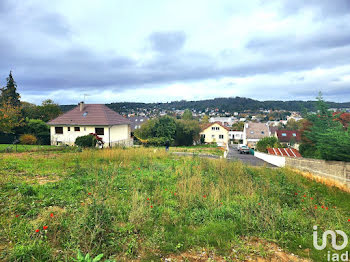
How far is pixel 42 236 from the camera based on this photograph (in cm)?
339

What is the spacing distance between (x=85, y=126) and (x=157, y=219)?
25107 mm

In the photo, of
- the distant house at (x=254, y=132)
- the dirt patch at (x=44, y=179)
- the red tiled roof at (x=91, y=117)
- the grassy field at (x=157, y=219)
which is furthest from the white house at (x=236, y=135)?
the dirt patch at (x=44, y=179)

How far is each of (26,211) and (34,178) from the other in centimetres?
317

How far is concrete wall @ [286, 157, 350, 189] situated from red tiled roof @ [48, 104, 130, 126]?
72.3ft

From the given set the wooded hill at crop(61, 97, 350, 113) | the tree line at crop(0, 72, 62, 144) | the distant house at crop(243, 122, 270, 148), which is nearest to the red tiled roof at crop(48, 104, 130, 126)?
the tree line at crop(0, 72, 62, 144)

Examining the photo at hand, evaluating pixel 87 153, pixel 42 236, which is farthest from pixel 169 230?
pixel 87 153

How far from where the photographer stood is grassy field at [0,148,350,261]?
11.2 ft

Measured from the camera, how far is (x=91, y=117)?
2761cm

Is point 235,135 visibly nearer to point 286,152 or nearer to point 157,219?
point 286,152

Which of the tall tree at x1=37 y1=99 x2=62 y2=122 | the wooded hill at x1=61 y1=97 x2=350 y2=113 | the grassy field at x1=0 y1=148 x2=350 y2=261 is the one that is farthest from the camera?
the wooded hill at x1=61 y1=97 x2=350 y2=113

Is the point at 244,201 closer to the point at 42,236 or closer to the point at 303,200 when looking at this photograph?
the point at 303,200

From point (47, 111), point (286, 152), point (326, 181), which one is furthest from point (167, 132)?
point (326, 181)

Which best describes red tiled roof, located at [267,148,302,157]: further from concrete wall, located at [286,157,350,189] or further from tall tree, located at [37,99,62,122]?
tall tree, located at [37,99,62,122]

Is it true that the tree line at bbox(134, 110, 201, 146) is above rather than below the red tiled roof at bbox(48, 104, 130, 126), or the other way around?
below
